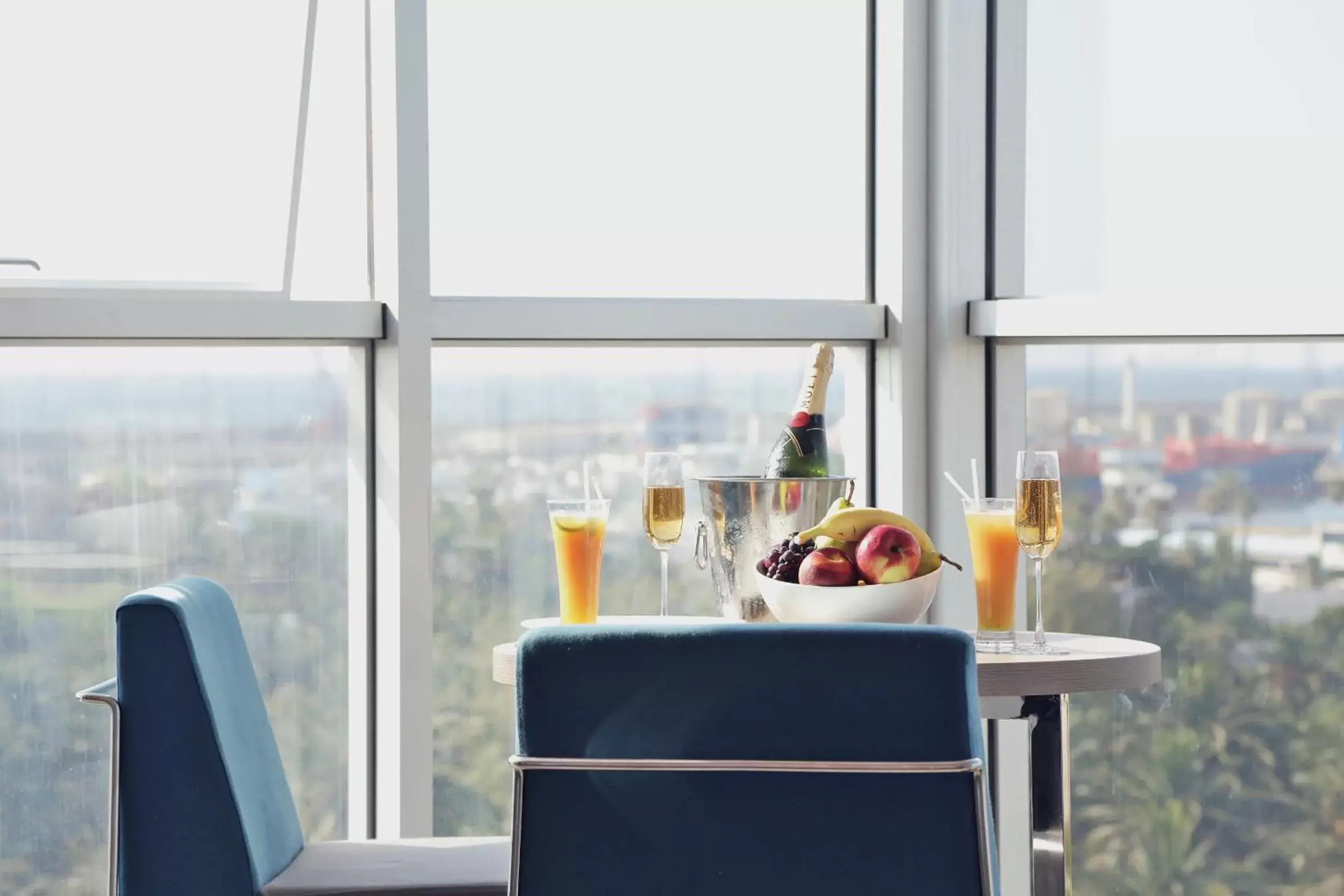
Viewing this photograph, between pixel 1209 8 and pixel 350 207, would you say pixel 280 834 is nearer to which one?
pixel 350 207

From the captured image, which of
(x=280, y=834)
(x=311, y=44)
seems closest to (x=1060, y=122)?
(x=311, y=44)

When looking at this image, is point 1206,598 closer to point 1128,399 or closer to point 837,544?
point 1128,399

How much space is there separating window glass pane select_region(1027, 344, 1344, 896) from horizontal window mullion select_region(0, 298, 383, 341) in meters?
1.27

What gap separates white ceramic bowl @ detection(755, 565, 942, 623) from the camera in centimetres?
188

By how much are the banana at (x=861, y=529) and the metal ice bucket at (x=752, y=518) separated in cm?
14

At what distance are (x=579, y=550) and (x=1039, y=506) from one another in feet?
1.98

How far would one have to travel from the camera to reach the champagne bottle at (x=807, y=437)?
2.26 m

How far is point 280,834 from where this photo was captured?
1.92 metres

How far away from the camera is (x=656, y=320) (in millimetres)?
2926

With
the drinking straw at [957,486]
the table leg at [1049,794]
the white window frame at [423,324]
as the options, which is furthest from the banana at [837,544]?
the white window frame at [423,324]

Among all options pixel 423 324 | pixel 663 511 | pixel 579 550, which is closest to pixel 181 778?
pixel 579 550

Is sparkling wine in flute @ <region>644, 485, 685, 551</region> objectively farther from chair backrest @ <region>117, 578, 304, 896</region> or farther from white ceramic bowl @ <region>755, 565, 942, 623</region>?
chair backrest @ <region>117, 578, 304, 896</region>

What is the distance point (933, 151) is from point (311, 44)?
1158 millimetres

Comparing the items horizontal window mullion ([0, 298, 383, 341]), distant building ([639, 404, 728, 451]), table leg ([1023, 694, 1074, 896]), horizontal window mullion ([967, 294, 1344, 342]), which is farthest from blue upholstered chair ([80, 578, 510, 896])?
horizontal window mullion ([967, 294, 1344, 342])
